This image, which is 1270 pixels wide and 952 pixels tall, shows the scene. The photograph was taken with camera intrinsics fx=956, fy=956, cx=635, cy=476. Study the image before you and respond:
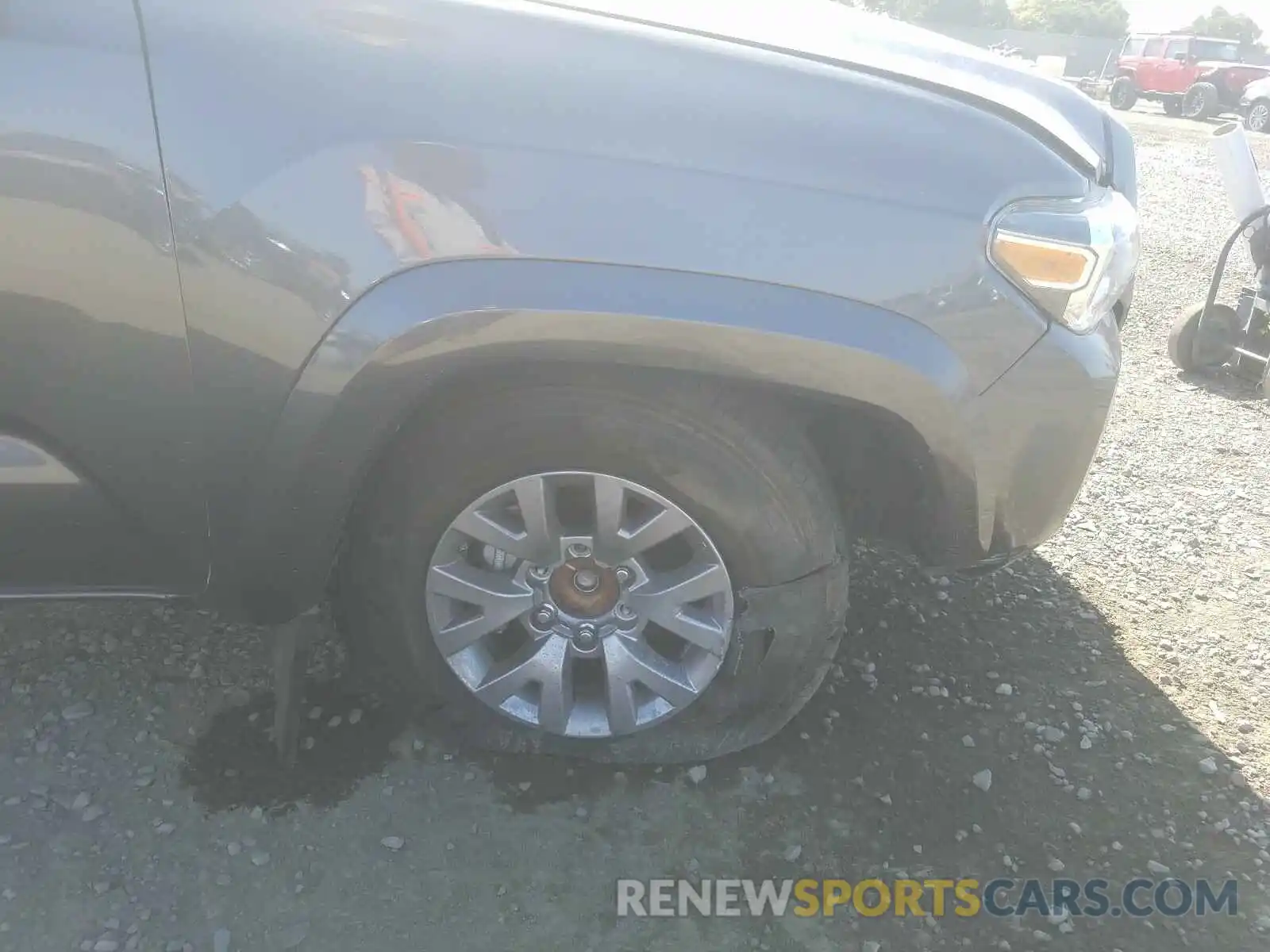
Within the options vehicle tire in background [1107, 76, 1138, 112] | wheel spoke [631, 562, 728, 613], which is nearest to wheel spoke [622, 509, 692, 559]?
wheel spoke [631, 562, 728, 613]

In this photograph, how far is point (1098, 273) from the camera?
183cm

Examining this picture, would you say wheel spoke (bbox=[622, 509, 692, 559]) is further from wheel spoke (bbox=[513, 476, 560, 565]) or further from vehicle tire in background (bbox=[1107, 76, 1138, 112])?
vehicle tire in background (bbox=[1107, 76, 1138, 112])

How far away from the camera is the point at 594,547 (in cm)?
199

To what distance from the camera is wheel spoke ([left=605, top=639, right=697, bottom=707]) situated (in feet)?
6.93

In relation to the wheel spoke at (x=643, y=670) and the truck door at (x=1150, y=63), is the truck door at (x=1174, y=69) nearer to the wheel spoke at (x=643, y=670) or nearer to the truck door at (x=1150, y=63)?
the truck door at (x=1150, y=63)

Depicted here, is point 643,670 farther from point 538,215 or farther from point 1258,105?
point 1258,105

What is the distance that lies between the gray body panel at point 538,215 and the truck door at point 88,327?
2cm

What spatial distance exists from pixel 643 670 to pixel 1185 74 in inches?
939

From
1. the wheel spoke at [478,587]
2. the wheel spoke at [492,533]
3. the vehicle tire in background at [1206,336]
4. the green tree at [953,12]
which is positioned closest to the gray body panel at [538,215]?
the wheel spoke at [492,533]

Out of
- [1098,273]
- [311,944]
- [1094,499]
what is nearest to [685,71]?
[1098,273]


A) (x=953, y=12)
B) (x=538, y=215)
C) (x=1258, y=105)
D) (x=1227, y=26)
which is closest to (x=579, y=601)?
(x=538, y=215)

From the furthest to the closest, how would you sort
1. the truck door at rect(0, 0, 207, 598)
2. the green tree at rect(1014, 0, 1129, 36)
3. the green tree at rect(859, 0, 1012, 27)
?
the green tree at rect(1014, 0, 1129, 36)
the green tree at rect(859, 0, 1012, 27)
the truck door at rect(0, 0, 207, 598)

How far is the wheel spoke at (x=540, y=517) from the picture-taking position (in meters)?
1.94

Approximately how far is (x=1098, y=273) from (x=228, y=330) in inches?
63.6
